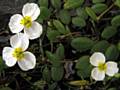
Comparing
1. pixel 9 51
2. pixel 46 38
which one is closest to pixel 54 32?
pixel 46 38

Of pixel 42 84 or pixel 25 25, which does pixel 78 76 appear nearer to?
pixel 42 84

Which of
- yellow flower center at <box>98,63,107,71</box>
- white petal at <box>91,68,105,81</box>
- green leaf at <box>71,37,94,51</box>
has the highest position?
green leaf at <box>71,37,94,51</box>

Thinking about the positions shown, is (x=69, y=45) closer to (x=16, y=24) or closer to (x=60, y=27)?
(x=60, y=27)

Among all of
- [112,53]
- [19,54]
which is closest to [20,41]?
[19,54]

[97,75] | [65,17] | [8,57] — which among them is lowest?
[97,75]

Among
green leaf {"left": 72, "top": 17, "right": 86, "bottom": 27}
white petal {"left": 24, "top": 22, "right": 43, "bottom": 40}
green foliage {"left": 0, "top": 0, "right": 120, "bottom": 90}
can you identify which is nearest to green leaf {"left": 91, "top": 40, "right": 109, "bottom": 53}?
green foliage {"left": 0, "top": 0, "right": 120, "bottom": 90}

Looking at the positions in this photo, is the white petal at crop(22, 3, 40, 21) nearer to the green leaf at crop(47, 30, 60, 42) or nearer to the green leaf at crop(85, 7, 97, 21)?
the green leaf at crop(47, 30, 60, 42)
